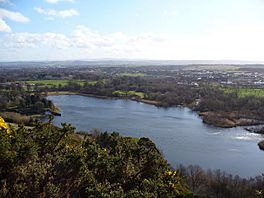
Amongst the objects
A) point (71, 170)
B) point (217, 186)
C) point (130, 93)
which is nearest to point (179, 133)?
point (217, 186)

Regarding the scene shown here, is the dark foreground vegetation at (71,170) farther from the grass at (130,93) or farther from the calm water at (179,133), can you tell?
the grass at (130,93)

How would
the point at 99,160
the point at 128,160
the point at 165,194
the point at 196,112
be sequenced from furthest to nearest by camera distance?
the point at 196,112
the point at 128,160
the point at 99,160
the point at 165,194

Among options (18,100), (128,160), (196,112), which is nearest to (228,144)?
(196,112)

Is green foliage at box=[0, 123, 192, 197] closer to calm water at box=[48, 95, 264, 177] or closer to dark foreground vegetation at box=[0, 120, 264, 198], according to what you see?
dark foreground vegetation at box=[0, 120, 264, 198]

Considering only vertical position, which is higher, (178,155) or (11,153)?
(11,153)

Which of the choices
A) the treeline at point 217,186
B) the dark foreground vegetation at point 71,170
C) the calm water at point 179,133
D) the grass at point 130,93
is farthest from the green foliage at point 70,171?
the grass at point 130,93

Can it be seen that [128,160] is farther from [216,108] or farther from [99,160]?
[216,108]

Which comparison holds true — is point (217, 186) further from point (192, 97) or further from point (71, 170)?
point (192, 97)

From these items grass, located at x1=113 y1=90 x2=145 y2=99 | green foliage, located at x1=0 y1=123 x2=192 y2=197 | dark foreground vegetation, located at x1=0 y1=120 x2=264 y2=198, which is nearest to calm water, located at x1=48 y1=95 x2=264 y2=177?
grass, located at x1=113 y1=90 x2=145 y2=99
